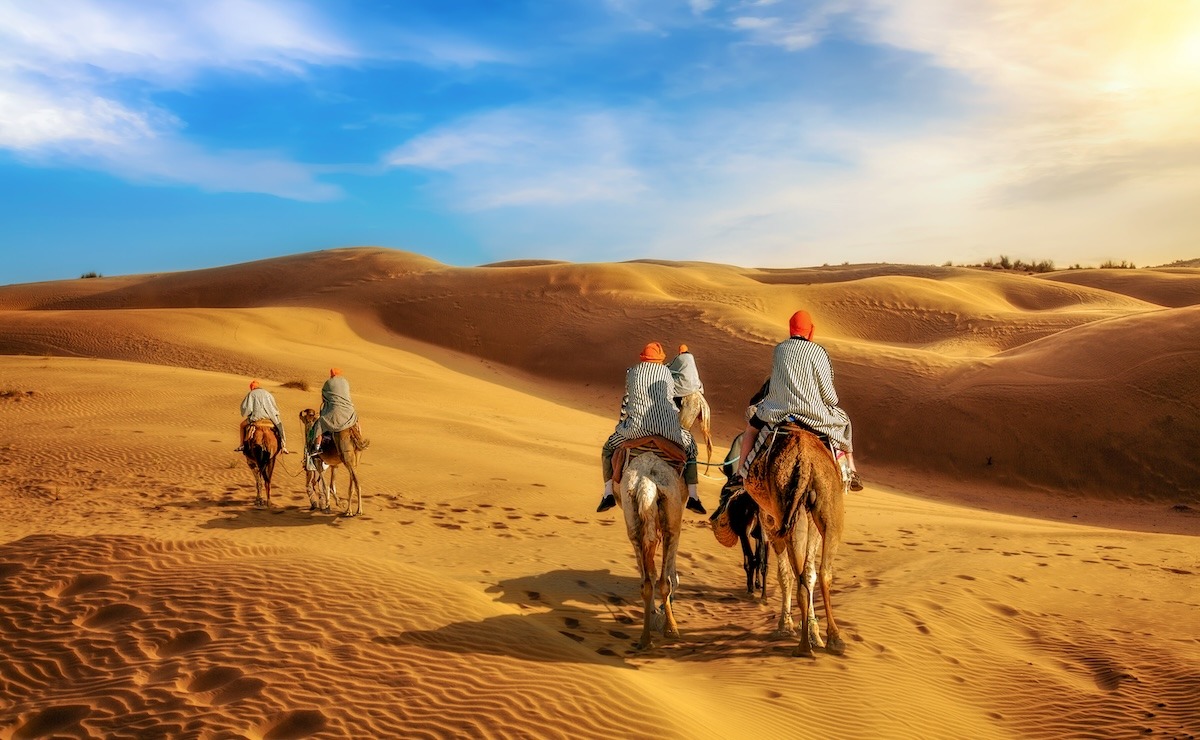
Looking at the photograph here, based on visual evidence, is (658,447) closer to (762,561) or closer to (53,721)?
(762,561)

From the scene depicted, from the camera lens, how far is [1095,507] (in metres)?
22.0

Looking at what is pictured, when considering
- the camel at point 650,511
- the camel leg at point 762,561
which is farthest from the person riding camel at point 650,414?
the camel leg at point 762,561

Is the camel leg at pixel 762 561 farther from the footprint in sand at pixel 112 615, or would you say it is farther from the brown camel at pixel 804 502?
the footprint in sand at pixel 112 615

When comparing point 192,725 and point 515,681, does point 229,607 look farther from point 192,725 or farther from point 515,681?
point 515,681

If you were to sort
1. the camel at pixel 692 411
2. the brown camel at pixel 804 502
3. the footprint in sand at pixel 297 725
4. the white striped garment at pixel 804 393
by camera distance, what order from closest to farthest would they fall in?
the footprint in sand at pixel 297 725 < the brown camel at pixel 804 502 < the white striped garment at pixel 804 393 < the camel at pixel 692 411

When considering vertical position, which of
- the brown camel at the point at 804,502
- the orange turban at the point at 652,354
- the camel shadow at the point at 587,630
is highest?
the orange turban at the point at 652,354

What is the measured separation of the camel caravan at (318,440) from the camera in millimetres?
14383

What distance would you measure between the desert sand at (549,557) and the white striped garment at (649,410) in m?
2.11

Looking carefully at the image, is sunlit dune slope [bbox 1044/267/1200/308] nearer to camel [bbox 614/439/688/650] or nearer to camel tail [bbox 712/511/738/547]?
camel tail [bbox 712/511/738/547]

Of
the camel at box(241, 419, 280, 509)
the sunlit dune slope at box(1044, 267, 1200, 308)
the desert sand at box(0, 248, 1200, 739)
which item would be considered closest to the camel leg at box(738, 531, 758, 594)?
the desert sand at box(0, 248, 1200, 739)

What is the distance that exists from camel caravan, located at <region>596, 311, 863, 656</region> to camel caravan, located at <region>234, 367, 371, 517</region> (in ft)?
21.3

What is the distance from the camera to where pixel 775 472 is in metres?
8.20

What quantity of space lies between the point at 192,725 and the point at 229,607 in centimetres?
191

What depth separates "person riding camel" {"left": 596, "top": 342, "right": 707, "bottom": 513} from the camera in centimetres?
898
